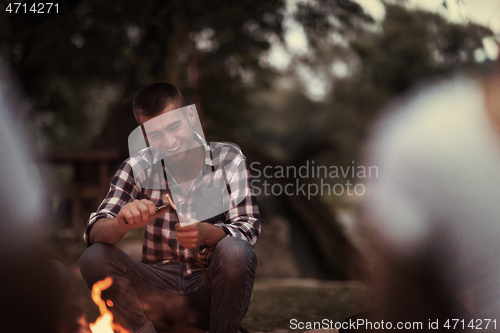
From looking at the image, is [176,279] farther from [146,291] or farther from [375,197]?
[375,197]

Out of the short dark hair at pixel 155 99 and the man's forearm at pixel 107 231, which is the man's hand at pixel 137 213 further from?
the short dark hair at pixel 155 99

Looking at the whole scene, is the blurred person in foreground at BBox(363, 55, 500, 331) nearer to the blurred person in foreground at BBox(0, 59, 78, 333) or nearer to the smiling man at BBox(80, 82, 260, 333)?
the smiling man at BBox(80, 82, 260, 333)

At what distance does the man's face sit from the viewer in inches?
90.4

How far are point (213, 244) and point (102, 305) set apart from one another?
63cm

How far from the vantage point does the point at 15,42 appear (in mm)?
5172

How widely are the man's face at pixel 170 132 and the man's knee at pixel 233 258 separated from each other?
0.59 metres

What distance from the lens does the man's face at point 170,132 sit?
2295 millimetres

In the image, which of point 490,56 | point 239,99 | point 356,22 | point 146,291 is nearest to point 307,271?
point 239,99

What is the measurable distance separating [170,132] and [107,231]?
599 millimetres

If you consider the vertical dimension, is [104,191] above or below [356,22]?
below

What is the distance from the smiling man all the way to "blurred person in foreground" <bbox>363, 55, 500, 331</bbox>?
65cm

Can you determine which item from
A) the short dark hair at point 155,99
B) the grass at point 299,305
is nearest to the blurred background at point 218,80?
the grass at point 299,305

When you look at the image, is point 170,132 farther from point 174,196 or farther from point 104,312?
point 104,312

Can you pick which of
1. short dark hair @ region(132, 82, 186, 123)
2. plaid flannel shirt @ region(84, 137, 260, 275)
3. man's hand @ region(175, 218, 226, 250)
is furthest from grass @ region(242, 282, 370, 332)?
short dark hair @ region(132, 82, 186, 123)
